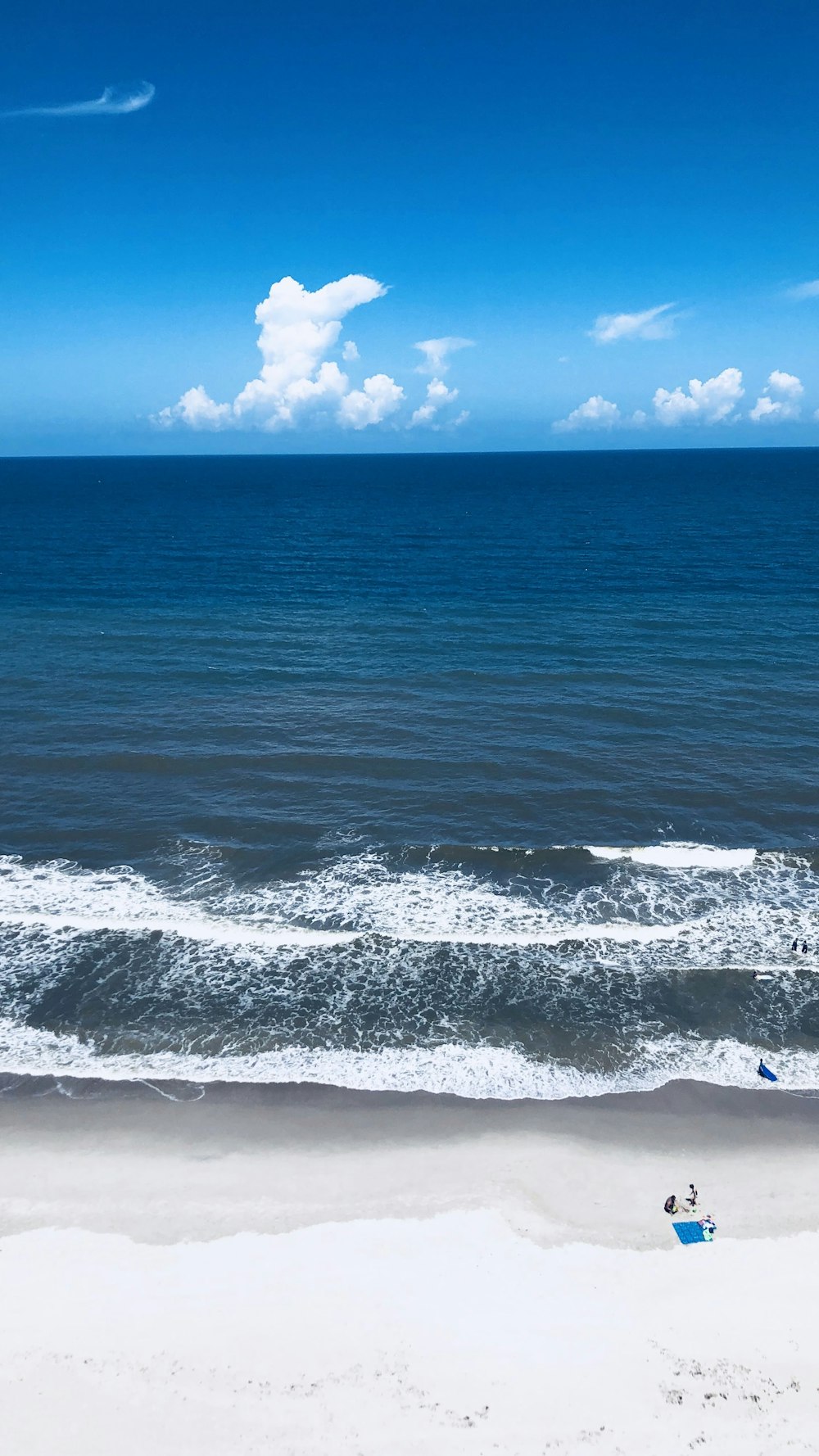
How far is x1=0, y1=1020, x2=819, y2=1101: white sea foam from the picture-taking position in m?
23.9

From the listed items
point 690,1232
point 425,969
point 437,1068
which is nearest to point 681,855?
point 425,969

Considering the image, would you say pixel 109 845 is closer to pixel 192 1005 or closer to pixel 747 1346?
pixel 192 1005

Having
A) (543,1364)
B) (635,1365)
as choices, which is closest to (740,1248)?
(635,1365)

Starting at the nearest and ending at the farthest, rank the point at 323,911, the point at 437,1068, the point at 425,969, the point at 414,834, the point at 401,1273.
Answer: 1. the point at 401,1273
2. the point at 437,1068
3. the point at 425,969
4. the point at 323,911
5. the point at 414,834

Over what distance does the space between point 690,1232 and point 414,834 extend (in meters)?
19.4

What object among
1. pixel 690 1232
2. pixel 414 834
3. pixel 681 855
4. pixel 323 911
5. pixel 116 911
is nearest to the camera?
pixel 690 1232

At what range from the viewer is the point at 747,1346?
16.9m

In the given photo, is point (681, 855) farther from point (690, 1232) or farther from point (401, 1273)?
point (401, 1273)

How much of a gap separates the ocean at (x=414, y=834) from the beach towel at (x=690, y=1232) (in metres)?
4.73

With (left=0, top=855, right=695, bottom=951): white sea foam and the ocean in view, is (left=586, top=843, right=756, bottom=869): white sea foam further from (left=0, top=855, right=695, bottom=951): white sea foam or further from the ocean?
(left=0, top=855, right=695, bottom=951): white sea foam

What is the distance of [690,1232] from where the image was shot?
19297 mm

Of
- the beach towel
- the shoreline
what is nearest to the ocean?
the shoreline

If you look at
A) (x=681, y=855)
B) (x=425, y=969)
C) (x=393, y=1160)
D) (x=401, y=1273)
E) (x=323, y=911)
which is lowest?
(x=401, y=1273)

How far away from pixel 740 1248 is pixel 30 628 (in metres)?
61.0
